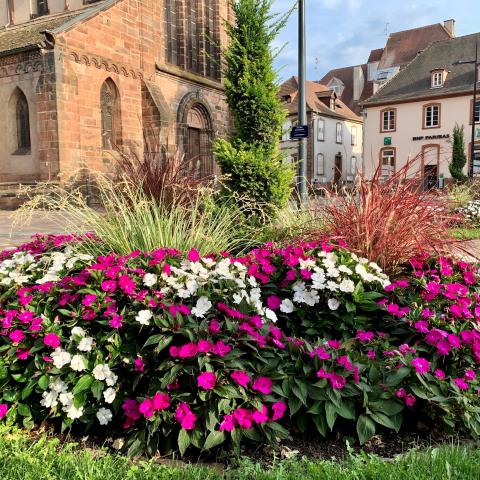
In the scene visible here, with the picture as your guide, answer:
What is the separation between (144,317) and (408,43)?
200 ft

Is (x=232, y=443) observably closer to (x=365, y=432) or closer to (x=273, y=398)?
(x=273, y=398)

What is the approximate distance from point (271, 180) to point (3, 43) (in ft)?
52.6

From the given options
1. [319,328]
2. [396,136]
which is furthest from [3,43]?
[396,136]

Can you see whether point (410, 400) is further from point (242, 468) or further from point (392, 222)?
point (392, 222)

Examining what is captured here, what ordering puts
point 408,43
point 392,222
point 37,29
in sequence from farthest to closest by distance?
1. point 408,43
2. point 37,29
3. point 392,222

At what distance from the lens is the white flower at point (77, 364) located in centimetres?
254

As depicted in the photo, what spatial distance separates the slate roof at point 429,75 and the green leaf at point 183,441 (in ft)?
133

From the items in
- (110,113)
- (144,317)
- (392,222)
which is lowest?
(144,317)

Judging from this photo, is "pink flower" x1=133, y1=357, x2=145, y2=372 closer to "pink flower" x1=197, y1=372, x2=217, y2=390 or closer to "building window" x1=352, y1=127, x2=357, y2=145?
"pink flower" x1=197, y1=372, x2=217, y2=390

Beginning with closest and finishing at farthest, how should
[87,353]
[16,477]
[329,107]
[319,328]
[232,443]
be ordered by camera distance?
[16,477] < [232,443] < [87,353] < [319,328] < [329,107]

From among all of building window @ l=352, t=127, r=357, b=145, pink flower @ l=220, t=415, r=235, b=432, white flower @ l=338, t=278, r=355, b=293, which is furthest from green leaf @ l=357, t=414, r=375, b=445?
building window @ l=352, t=127, r=357, b=145

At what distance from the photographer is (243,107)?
681 cm

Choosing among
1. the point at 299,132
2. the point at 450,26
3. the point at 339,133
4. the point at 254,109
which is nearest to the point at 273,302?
the point at 254,109

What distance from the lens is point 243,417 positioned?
231 centimetres
